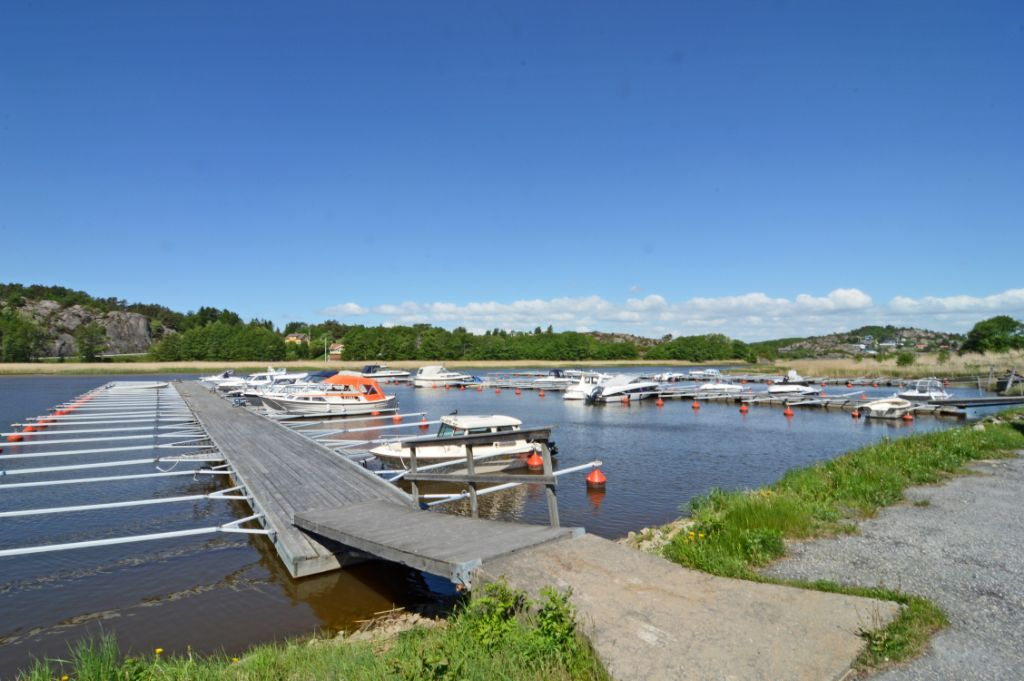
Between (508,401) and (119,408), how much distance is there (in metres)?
27.5

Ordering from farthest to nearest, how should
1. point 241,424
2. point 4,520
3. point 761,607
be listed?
1. point 241,424
2. point 4,520
3. point 761,607

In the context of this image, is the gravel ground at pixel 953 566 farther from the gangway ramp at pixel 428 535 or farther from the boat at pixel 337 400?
the boat at pixel 337 400

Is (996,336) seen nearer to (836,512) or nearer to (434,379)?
(434,379)

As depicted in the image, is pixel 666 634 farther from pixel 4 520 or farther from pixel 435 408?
pixel 435 408

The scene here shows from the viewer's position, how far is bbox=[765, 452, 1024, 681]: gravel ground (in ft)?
15.0

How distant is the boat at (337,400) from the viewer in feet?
108

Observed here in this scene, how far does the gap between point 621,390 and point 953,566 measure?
40621mm

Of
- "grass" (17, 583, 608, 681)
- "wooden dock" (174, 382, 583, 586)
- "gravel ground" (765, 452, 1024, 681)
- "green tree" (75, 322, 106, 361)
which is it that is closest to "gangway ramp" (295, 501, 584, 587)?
"wooden dock" (174, 382, 583, 586)

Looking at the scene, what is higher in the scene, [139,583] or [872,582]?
[872,582]

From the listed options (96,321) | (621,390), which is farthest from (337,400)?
(96,321)

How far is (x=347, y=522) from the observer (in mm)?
9023

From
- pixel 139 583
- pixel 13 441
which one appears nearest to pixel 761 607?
pixel 139 583

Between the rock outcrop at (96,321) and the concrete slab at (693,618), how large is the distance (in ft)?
550

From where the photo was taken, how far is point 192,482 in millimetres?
17500
